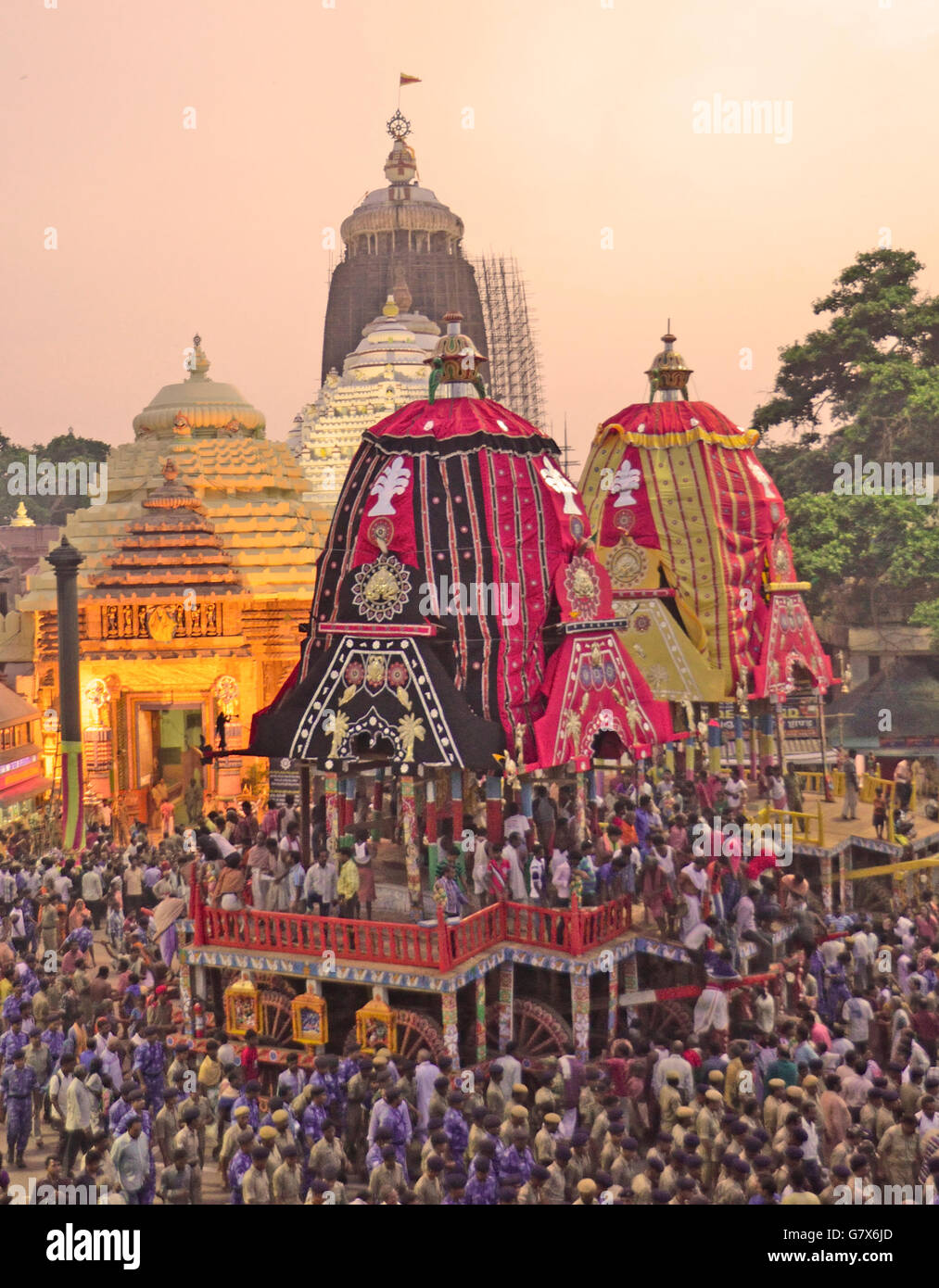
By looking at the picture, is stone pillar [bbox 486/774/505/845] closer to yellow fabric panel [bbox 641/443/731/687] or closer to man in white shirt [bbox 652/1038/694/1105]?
man in white shirt [bbox 652/1038/694/1105]

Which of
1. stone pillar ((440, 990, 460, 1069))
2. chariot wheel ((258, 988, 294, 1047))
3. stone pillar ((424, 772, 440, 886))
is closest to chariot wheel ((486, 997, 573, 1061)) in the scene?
stone pillar ((440, 990, 460, 1069))

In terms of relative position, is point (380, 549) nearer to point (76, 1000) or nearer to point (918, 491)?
point (76, 1000)

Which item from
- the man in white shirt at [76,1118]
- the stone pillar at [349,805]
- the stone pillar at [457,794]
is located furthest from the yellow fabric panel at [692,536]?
the man in white shirt at [76,1118]

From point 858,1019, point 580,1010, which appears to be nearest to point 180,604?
point 580,1010

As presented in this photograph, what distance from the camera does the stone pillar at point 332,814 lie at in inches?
700

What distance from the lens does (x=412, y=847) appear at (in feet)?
53.5

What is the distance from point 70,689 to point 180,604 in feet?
10.0

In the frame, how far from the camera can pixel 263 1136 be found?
39.1ft

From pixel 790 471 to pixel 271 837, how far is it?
23312mm

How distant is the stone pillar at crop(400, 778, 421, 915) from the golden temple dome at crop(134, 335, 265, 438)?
2206 centimetres

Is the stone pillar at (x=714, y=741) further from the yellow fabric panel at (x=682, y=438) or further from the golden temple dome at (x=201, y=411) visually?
the golden temple dome at (x=201, y=411)

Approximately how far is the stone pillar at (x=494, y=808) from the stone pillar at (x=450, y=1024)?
2.93 meters

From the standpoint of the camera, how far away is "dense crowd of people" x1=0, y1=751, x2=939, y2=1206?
1156cm
